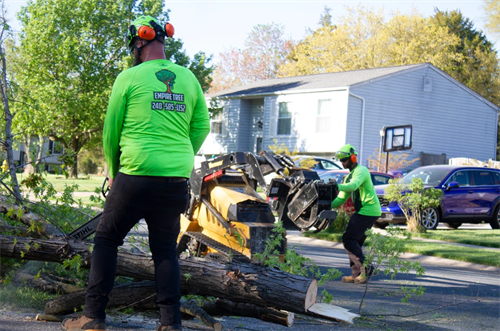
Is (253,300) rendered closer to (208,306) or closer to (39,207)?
(208,306)

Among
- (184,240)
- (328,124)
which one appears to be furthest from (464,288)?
(328,124)

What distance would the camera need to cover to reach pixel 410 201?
14.9m

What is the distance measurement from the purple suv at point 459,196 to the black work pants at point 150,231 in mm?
12902

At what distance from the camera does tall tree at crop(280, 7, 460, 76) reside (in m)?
47.1

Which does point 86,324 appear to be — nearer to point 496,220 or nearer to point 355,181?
point 355,181

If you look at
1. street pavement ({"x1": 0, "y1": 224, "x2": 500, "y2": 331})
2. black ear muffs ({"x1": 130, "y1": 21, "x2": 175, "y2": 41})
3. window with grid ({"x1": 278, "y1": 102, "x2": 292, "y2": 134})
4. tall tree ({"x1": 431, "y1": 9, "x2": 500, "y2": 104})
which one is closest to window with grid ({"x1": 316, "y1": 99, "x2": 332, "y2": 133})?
window with grid ({"x1": 278, "y1": 102, "x2": 292, "y2": 134})

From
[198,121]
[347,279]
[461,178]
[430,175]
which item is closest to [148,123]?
[198,121]

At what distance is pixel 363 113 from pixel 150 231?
2642cm

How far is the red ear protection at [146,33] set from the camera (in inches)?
165

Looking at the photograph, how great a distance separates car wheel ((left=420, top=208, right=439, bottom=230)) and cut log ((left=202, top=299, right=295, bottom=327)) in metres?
12.5

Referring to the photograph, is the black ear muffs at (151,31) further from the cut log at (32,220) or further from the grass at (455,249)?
the grass at (455,249)

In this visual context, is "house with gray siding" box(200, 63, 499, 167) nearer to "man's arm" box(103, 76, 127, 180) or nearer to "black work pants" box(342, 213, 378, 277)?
"black work pants" box(342, 213, 378, 277)

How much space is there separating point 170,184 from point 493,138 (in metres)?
34.1

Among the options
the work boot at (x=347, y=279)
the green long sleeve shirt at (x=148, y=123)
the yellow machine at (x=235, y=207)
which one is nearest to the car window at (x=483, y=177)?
the work boot at (x=347, y=279)
